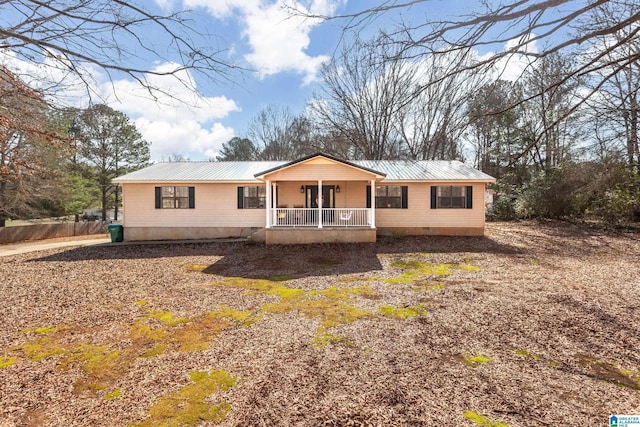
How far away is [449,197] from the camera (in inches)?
520

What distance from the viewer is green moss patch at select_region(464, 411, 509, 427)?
7.89 ft

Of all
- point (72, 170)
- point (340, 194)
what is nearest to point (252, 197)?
point (340, 194)

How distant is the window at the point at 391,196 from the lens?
13.3 m

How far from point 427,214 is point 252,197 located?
27.3 ft

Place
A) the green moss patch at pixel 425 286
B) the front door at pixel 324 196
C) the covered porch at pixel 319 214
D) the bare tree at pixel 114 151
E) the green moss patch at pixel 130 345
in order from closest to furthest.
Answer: the green moss patch at pixel 130 345, the green moss patch at pixel 425 286, the covered porch at pixel 319 214, the front door at pixel 324 196, the bare tree at pixel 114 151

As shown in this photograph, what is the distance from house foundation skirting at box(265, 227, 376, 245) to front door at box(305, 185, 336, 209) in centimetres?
261

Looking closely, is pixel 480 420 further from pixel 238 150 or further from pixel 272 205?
pixel 238 150

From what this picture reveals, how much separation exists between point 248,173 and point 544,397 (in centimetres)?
1346

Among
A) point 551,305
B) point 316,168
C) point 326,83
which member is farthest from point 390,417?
point 326,83

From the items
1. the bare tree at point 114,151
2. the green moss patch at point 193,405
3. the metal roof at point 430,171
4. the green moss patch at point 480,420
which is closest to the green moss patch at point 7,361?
the green moss patch at point 193,405

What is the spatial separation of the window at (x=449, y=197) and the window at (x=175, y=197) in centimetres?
1137

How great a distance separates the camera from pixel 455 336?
412cm

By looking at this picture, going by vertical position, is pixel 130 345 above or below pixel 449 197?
below

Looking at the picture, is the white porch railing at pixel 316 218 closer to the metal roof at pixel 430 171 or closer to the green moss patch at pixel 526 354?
the metal roof at pixel 430 171
